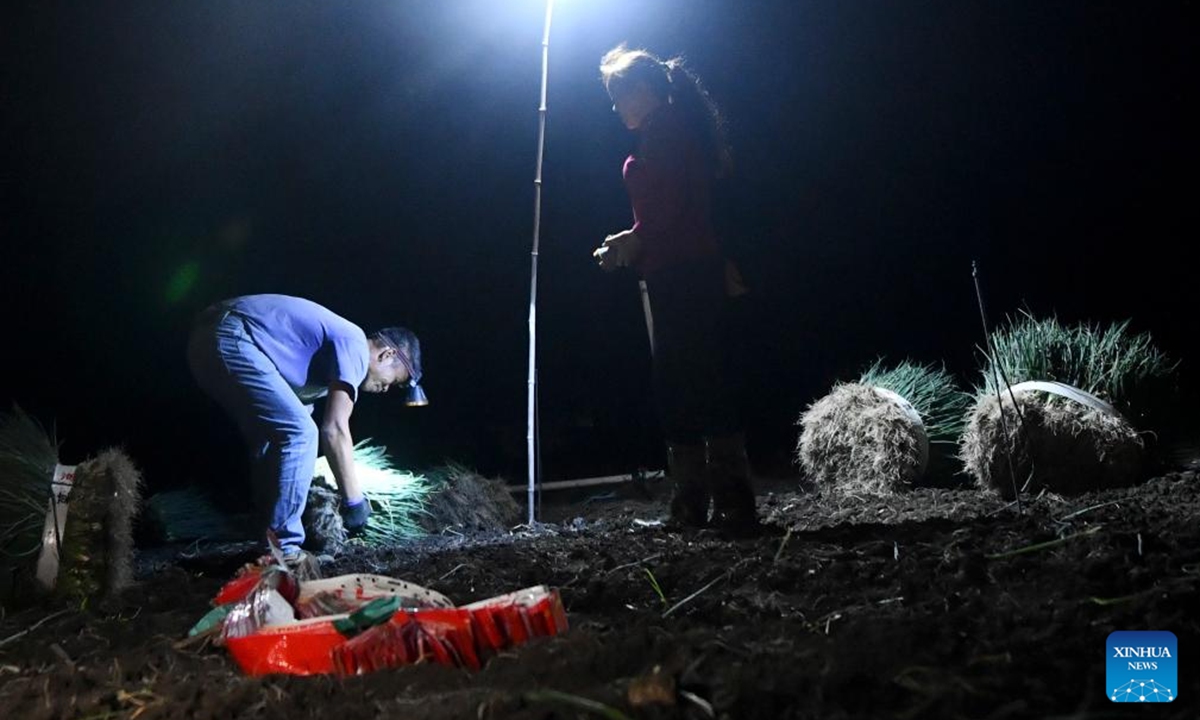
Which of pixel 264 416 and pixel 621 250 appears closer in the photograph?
pixel 621 250

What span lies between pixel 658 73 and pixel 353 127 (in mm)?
3971

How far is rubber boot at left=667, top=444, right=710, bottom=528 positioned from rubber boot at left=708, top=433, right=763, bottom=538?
0.11m

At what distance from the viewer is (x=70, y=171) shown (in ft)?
18.8

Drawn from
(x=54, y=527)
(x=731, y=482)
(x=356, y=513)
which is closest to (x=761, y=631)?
(x=731, y=482)

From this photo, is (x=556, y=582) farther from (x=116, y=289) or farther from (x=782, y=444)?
(x=116, y=289)

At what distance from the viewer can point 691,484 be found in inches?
114

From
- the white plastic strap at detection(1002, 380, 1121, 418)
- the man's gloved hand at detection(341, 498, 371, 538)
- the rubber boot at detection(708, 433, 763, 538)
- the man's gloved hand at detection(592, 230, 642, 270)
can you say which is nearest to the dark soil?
the rubber boot at detection(708, 433, 763, 538)

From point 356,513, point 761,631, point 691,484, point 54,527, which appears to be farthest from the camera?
point 356,513

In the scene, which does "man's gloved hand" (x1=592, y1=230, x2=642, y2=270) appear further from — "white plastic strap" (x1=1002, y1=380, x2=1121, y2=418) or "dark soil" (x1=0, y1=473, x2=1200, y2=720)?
"white plastic strap" (x1=1002, y1=380, x2=1121, y2=418)

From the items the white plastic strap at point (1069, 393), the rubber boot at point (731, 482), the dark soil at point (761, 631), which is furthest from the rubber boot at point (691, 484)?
the white plastic strap at point (1069, 393)

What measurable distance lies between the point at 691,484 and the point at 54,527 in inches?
75.1

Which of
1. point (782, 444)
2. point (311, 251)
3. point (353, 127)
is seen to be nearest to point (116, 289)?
point (311, 251)

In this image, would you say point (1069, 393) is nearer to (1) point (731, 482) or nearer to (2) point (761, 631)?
(1) point (731, 482)

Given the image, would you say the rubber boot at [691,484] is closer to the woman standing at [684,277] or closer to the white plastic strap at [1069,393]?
the woman standing at [684,277]
